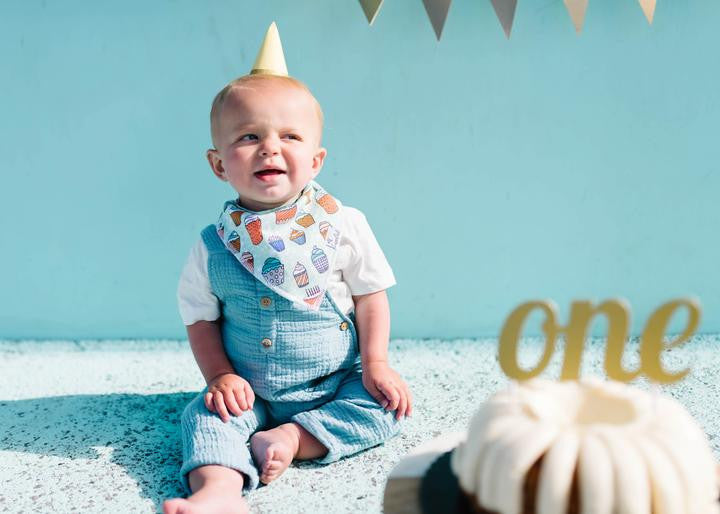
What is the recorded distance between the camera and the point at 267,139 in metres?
1.25

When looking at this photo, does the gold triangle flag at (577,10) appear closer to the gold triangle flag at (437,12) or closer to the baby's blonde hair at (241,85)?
the gold triangle flag at (437,12)

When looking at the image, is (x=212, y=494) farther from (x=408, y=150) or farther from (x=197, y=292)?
(x=408, y=150)

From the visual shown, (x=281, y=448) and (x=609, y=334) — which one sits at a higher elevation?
(x=609, y=334)

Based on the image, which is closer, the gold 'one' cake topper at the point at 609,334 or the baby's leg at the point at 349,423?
the gold 'one' cake topper at the point at 609,334

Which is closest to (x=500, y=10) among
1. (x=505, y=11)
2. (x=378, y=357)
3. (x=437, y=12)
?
(x=505, y=11)

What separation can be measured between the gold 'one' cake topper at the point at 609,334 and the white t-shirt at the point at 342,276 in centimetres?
57

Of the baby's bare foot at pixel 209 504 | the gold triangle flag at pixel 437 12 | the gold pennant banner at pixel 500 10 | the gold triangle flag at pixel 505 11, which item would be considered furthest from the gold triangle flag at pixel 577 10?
the baby's bare foot at pixel 209 504

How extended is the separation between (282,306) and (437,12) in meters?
0.72

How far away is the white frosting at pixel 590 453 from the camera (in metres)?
0.70

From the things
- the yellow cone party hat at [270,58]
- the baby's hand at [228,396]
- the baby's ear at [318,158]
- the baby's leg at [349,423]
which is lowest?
the baby's leg at [349,423]

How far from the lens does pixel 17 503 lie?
114cm

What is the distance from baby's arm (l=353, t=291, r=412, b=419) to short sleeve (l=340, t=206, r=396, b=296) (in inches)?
0.9

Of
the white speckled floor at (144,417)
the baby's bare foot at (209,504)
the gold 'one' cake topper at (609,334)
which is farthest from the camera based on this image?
the white speckled floor at (144,417)

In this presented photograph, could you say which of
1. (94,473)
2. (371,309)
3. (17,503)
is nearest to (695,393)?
A: (371,309)
